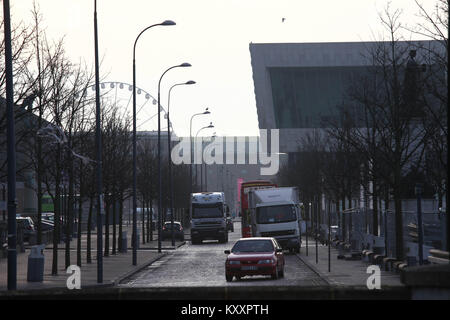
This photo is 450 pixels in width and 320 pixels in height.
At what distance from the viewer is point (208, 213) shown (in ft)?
236

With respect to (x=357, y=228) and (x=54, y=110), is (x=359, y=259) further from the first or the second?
(x=54, y=110)

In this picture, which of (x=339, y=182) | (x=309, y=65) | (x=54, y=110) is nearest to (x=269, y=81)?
(x=309, y=65)

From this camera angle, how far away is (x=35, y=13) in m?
35.0

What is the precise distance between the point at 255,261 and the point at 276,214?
73.0ft

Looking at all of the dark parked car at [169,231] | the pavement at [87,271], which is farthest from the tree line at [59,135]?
the dark parked car at [169,231]

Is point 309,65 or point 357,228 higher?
point 309,65

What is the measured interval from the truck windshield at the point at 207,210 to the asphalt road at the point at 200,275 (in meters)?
18.1

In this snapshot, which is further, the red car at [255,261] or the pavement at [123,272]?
the red car at [255,261]

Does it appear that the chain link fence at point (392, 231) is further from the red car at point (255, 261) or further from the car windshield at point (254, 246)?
the car windshield at point (254, 246)

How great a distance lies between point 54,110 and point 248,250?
8393 mm

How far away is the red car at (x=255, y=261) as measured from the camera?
3322 cm

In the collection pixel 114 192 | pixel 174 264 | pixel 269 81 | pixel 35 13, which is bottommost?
pixel 174 264

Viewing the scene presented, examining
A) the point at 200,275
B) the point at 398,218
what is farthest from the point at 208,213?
the point at 398,218
